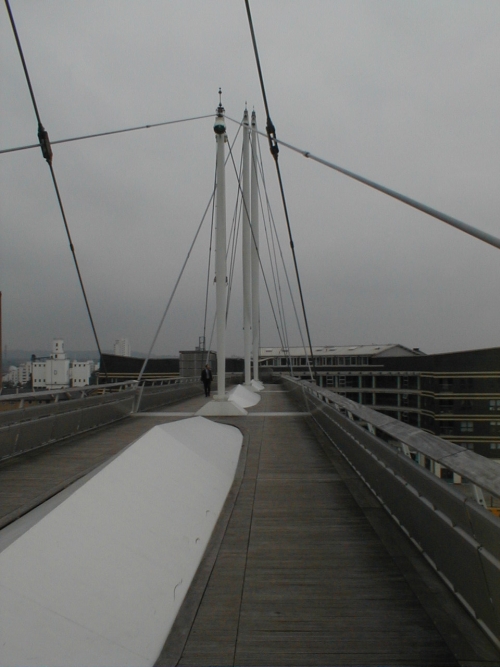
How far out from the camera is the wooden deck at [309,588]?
307 cm

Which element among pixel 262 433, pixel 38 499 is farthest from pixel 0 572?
pixel 262 433

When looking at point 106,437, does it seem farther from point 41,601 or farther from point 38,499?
point 41,601

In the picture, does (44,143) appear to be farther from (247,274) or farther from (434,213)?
(247,274)

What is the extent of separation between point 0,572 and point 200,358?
33.2 m

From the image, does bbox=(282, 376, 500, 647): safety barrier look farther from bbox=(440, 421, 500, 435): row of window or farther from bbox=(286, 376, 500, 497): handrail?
bbox=(440, 421, 500, 435): row of window

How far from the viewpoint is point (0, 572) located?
119 inches

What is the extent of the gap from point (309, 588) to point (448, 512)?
1.19 m

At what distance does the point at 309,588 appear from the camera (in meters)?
3.95

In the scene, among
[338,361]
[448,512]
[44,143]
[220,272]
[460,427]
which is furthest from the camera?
[338,361]

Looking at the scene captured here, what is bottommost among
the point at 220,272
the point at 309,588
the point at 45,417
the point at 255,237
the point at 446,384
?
the point at 309,588

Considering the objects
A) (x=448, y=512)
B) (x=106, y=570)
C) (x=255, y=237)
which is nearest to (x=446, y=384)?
(x=448, y=512)

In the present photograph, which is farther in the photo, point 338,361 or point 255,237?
point 255,237

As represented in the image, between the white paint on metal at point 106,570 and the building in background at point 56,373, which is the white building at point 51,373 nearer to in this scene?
the building in background at point 56,373

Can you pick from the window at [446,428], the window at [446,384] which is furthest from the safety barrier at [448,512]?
the window at [446,384]
